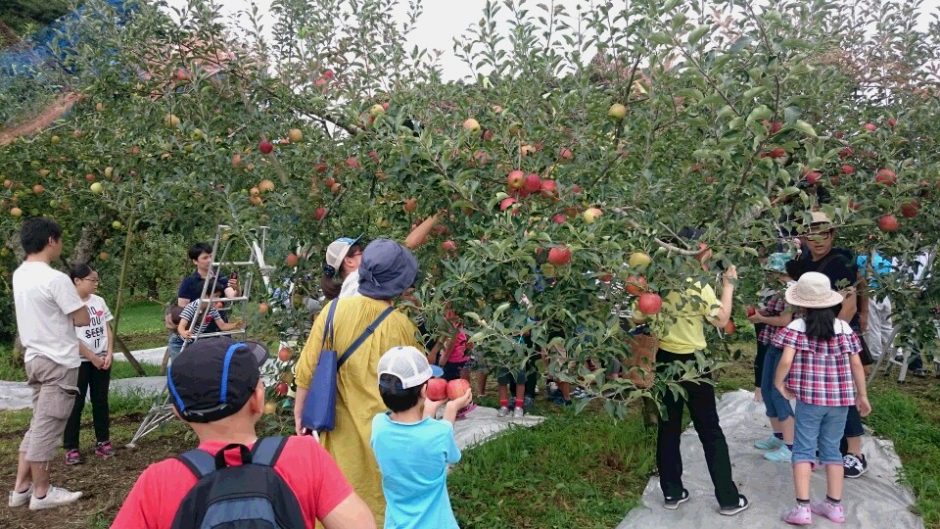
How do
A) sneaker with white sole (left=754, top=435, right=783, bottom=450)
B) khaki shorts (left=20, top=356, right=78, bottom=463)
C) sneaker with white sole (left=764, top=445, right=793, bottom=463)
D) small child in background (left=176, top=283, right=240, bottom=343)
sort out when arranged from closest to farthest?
1. khaki shorts (left=20, top=356, right=78, bottom=463)
2. sneaker with white sole (left=764, top=445, right=793, bottom=463)
3. sneaker with white sole (left=754, top=435, right=783, bottom=450)
4. small child in background (left=176, top=283, right=240, bottom=343)

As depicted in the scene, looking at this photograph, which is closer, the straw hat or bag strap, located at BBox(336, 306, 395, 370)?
bag strap, located at BBox(336, 306, 395, 370)

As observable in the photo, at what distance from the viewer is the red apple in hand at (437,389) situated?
96.2 inches

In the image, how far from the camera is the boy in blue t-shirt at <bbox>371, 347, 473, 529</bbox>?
222 cm

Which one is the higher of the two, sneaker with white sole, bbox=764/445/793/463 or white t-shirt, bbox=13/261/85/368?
white t-shirt, bbox=13/261/85/368

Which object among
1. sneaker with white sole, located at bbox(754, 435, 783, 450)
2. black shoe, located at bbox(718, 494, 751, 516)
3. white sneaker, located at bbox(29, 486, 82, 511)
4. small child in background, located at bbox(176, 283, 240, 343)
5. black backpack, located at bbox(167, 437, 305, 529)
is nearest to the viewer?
black backpack, located at bbox(167, 437, 305, 529)

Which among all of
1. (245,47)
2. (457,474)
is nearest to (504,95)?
(245,47)

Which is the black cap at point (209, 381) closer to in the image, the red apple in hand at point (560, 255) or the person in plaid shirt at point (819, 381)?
the red apple in hand at point (560, 255)

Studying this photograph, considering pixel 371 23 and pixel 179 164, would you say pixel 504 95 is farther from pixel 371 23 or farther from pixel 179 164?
pixel 179 164

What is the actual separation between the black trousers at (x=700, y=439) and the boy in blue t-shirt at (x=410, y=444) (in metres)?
1.32

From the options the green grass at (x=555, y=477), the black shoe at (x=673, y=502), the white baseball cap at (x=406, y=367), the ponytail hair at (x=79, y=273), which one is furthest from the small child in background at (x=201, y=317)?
the black shoe at (x=673, y=502)

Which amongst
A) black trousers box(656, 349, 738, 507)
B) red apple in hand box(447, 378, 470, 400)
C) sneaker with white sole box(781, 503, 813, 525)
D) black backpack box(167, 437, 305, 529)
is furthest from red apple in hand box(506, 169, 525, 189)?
sneaker with white sole box(781, 503, 813, 525)

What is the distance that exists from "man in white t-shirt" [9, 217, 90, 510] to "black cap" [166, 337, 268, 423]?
109 inches

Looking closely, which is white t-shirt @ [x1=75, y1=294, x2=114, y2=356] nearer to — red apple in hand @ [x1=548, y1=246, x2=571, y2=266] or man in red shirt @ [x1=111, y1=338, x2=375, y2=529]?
red apple in hand @ [x1=548, y1=246, x2=571, y2=266]

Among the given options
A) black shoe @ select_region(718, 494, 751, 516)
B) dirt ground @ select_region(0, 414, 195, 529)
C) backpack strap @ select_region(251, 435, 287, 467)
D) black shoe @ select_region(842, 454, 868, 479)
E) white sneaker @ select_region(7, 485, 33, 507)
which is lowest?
dirt ground @ select_region(0, 414, 195, 529)
